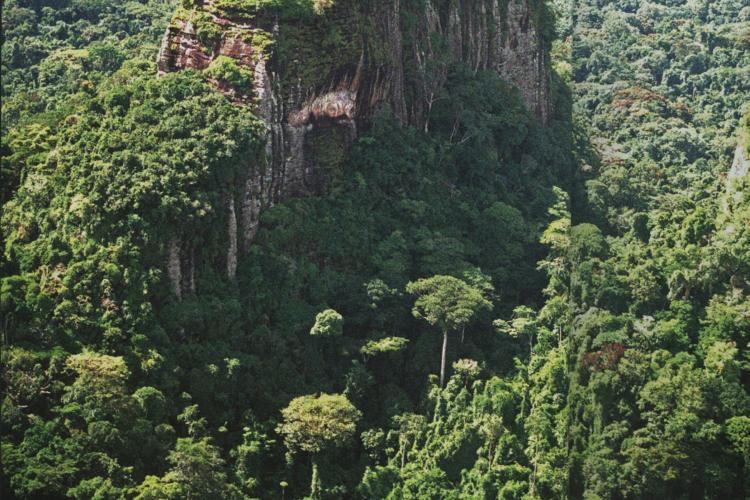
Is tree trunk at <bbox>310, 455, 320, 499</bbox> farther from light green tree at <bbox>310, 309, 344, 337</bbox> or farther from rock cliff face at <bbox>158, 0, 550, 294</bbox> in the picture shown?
rock cliff face at <bbox>158, 0, 550, 294</bbox>

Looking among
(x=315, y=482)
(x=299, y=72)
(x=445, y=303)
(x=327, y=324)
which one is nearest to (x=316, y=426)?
(x=315, y=482)

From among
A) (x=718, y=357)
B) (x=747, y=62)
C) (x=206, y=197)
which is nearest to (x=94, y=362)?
(x=206, y=197)

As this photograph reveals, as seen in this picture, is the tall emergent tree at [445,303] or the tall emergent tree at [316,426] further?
the tall emergent tree at [445,303]

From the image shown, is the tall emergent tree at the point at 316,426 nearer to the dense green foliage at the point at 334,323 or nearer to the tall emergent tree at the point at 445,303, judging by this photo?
the dense green foliage at the point at 334,323

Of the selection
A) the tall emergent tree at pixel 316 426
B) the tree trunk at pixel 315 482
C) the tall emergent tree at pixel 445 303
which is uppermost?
the tall emergent tree at pixel 445 303

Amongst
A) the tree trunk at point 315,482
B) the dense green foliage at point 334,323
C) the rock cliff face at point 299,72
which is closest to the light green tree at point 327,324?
the dense green foliage at point 334,323

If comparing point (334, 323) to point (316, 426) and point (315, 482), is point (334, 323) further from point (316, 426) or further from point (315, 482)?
point (315, 482)

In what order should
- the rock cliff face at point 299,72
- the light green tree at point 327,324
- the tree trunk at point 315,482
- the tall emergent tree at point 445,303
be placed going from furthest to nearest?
1. the tall emergent tree at point 445,303
2. the rock cliff face at point 299,72
3. the light green tree at point 327,324
4. the tree trunk at point 315,482
